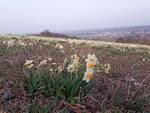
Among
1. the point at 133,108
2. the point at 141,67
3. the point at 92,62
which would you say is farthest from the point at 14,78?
the point at 141,67

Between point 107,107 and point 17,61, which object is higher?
point 17,61

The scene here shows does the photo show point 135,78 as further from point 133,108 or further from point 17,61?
point 17,61

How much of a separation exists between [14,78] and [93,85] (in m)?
0.98

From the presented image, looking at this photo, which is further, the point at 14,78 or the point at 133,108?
the point at 14,78

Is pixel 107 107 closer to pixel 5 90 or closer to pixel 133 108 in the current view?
pixel 133 108

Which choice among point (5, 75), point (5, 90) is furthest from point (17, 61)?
point (5, 90)

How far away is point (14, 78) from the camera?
16.5ft

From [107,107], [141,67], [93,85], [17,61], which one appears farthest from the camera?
[141,67]

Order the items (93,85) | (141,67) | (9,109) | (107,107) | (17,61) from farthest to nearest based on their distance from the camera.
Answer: (141,67)
(17,61)
(93,85)
(107,107)
(9,109)

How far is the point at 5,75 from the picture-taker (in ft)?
16.9

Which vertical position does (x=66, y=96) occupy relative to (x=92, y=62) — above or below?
below

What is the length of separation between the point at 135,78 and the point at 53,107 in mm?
2018

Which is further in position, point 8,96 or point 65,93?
point 65,93

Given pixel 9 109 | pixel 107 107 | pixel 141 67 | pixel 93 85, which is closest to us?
pixel 9 109
